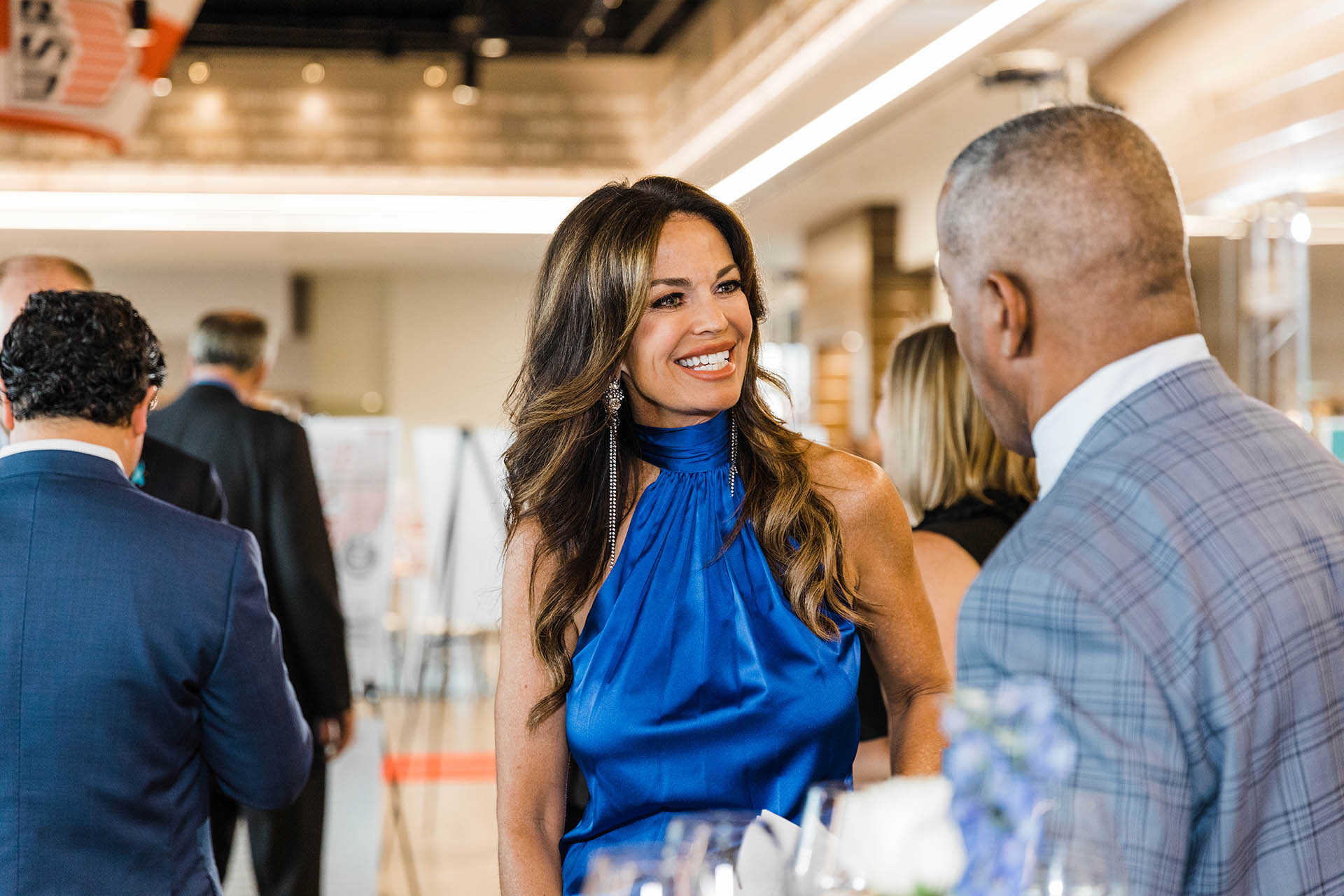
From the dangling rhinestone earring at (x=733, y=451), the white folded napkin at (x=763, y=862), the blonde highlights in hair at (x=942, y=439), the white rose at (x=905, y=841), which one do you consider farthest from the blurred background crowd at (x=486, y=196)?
the white rose at (x=905, y=841)

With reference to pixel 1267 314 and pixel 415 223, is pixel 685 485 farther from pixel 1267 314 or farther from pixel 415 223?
pixel 415 223

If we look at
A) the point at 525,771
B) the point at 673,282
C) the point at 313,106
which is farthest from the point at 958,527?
the point at 313,106

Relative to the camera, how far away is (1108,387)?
105cm

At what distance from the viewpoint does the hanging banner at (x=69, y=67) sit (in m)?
4.75

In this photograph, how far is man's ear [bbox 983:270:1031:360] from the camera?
1075mm

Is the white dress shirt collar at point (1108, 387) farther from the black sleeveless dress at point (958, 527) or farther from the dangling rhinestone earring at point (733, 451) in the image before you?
the black sleeveless dress at point (958, 527)

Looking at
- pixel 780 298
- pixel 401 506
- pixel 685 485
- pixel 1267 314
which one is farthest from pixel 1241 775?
pixel 780 298

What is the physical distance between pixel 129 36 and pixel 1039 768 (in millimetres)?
5251

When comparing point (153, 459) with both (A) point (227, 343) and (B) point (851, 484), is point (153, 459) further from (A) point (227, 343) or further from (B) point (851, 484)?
(B) point (851, 484)

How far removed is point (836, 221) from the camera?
39.1 feet

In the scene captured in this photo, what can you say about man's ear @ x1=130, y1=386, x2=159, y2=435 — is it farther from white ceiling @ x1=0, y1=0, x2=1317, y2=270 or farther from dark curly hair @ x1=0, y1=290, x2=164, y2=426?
white ceiling @ x1=0, y1=0, x2=1317, y2=270

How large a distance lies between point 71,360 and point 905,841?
1574 millimetres

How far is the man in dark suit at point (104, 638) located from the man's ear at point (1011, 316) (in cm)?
129

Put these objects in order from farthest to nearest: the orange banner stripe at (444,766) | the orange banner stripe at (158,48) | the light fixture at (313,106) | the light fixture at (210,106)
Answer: the light fixture at (313,106), the light fixture at (210,106), the orange banner stripe at (444,766), the orange banner stripe at (158,48)
